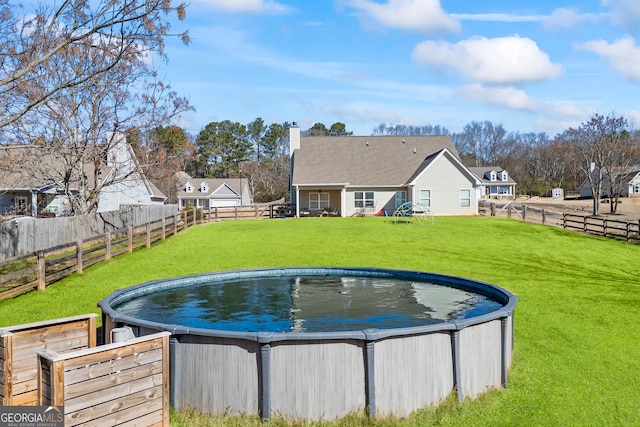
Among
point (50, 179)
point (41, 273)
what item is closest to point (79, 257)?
point (41, 273)

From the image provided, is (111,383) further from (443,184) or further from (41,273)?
(443,184)

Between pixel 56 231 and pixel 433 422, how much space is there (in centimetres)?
2229

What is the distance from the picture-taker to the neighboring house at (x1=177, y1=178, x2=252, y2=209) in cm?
6818

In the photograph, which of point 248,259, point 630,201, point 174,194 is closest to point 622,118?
point 630,201

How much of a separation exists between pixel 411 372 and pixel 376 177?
3611 centimetres

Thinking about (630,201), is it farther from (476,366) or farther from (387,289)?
(476,366)

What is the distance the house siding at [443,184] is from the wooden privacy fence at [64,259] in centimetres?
1899

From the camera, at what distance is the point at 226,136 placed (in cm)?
9150

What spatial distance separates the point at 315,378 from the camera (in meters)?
6.30

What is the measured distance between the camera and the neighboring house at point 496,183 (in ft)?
293

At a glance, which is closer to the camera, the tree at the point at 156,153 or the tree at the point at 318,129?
the tree at the point at 156,153

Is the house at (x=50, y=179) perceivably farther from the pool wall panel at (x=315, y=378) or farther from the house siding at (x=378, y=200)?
the house siding at (x=378, y=200)

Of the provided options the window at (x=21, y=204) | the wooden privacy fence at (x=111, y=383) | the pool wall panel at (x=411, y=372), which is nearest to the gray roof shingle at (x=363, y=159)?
the window at (x=21, y=204)

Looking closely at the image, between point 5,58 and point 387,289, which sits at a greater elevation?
point 5,58
